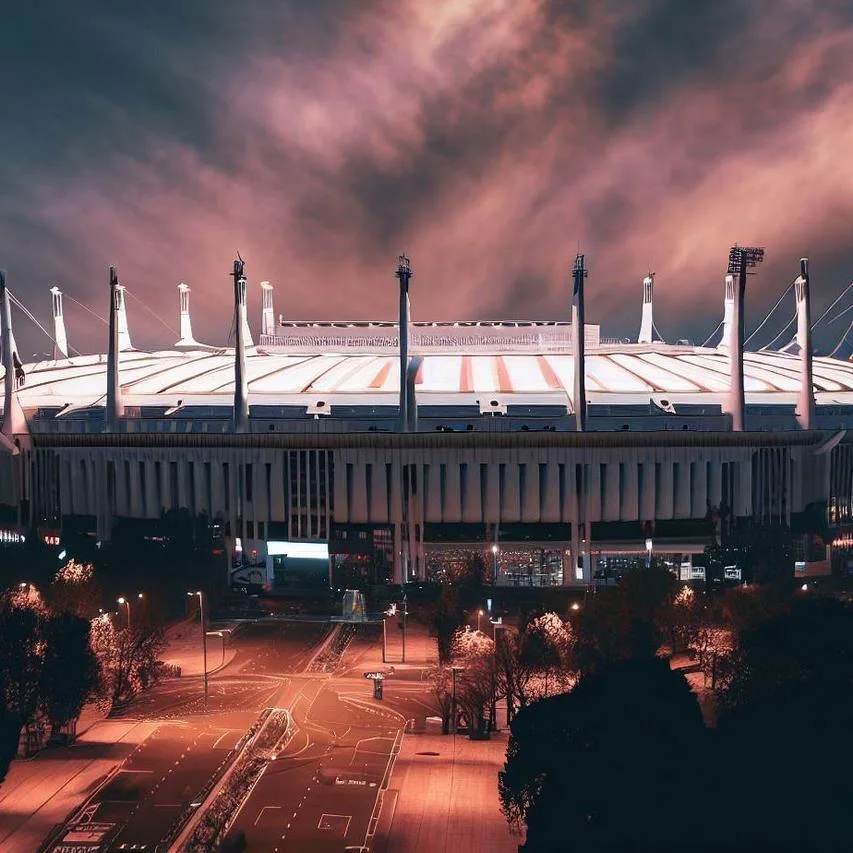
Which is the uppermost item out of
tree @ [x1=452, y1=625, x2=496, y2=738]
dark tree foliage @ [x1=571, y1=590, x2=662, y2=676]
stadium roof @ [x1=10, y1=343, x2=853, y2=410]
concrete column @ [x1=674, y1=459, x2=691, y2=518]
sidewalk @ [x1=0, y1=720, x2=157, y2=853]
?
stadium roof @ [x1=10, y1=343, x2=853, y2=410]

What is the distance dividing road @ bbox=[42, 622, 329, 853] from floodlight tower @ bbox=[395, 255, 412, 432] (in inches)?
789

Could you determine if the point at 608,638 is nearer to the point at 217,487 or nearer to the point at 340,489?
the point at 340,489

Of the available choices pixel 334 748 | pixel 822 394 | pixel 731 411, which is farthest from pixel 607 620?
pixel 822 394

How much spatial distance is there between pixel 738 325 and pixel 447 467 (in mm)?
26939

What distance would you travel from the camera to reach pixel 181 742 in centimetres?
4681

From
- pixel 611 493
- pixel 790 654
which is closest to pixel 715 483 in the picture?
pixel 611 493

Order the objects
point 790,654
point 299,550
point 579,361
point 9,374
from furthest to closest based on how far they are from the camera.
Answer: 1. point 9,374
2. point 299,550
3. point 579,361
4. point 790,654

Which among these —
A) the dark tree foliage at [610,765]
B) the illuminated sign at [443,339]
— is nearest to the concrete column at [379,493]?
the illuminated sign at [443,339]

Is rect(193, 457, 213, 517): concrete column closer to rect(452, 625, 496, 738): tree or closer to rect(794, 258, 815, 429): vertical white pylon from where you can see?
rect(452, 625, 496, 738): tree

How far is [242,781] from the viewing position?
4188 cm

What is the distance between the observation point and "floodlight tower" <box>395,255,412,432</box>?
78.8m

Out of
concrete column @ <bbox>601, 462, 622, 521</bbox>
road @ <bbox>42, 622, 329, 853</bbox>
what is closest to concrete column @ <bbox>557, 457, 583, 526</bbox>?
concrete column @ <bbox>601, 462, 622, 521</bbox>

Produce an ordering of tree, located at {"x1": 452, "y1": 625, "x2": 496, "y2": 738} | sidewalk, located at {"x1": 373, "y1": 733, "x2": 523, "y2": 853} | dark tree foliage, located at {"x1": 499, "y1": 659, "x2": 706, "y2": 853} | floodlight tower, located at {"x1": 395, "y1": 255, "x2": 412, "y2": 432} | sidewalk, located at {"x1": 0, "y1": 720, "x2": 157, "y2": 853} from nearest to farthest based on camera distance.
Result: dark tree foliage, located at {"x1": 499, "y1": 659, "x2": 706, "y2": 853}, sidewalk, located at {"x1": 373, "y1": 733, "x2": 523, "y2": 853}, sidewalk, located at {"x1": 0, "y1": 720, "x2": 157, "y2": 853}, tree, located at {"x1": 452, "y1": 625, "x2": 496, "y2": 738}, floodlight tower, located at {"x1": 395, "y1": 255, "x2": 412, "y2": 432}

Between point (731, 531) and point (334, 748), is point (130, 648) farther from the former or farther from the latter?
point (731, 531)
